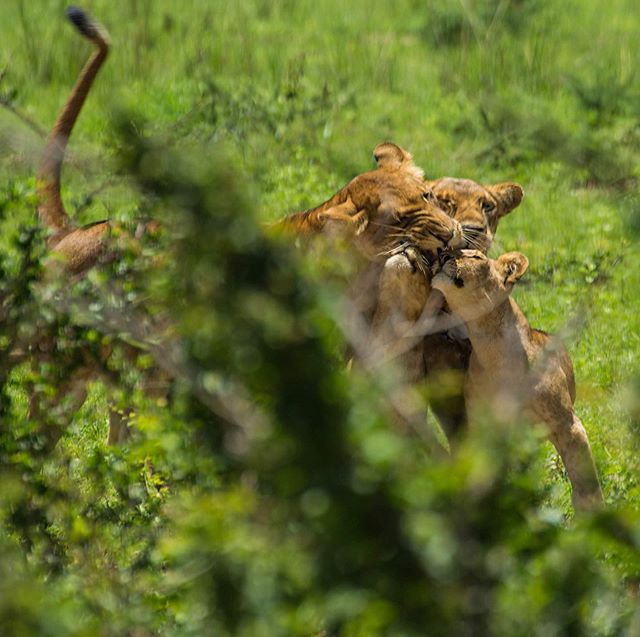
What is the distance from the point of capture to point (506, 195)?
6.65m

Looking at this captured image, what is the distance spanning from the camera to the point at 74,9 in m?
7.09

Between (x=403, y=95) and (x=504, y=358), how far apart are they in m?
6.53

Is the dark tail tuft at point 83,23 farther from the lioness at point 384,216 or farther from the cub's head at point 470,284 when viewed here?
the cub's head at point 470,284

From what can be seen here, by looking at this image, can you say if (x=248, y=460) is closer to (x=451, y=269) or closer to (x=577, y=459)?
(x=451, y=269)

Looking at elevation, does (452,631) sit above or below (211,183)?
below

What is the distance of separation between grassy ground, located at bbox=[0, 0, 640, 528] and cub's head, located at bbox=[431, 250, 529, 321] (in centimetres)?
196

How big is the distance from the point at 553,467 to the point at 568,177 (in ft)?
13.5

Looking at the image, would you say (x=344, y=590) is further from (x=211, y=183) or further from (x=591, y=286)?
(x=591, y=286)

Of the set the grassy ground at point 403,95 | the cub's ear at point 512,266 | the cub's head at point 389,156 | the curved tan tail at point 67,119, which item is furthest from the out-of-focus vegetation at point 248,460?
the cub's head at point 389,156

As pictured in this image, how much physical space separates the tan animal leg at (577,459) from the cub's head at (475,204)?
891mm

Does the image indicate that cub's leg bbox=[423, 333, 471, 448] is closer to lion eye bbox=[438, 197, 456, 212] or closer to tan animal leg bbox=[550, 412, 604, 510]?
tan animal leg bbox=[550, 412, 604, 510]

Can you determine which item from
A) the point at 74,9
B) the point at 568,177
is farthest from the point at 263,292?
the point at 568,177

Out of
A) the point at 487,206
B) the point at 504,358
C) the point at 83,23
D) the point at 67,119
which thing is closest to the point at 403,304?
the point at 504,358

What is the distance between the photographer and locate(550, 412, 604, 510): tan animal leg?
5602 mm
